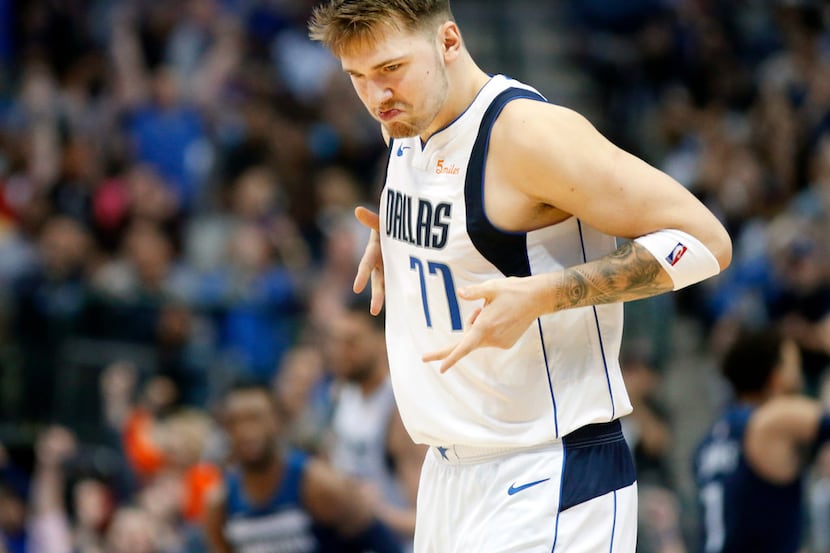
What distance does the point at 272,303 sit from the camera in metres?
11.9

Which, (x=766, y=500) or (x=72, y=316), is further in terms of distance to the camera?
(x=72, y=316)

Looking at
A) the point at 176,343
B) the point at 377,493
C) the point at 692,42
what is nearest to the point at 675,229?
the point at 377,493

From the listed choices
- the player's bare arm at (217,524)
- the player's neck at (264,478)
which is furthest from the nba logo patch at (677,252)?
the player's bare arm at (217,524)

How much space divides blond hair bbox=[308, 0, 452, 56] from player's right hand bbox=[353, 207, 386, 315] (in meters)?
0.73

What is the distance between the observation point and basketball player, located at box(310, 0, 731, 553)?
3650mm

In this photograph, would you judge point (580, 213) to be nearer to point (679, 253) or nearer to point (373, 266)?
point (679, 253)

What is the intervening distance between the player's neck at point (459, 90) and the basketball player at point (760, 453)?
3.27 meters

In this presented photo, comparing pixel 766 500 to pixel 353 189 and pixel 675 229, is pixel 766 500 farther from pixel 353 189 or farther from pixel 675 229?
pixel 353 189

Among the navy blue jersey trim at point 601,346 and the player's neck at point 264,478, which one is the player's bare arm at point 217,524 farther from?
the navy blue jersey trim at point 601,346

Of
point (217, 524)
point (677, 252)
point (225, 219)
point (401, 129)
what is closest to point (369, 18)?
point (401, 129)

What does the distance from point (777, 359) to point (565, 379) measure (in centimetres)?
322

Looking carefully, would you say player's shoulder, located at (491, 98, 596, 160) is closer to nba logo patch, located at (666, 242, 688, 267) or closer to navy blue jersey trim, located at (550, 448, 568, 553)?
nba logo patch, located at (666, 242, 688, 267)

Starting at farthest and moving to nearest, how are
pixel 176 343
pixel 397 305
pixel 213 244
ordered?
1. pixel 213 244
2. pixel 176 343
3. pixel 397 305

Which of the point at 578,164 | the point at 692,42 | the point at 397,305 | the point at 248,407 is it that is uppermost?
the point at 692,42
